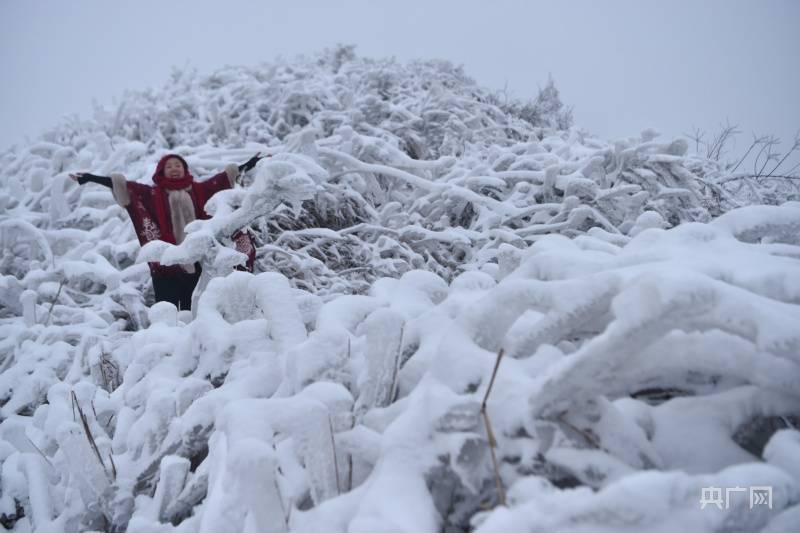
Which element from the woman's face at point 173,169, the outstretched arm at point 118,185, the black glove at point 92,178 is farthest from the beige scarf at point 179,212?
the black glove at point 92,178

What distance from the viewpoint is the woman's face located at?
11.5 feet

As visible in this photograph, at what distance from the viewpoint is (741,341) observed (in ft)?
1.75

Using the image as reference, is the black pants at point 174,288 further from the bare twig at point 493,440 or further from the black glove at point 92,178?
the bare twig at point 493,440

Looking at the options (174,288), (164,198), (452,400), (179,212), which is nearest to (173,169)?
(164,198)

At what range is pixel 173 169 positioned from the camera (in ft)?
11.5

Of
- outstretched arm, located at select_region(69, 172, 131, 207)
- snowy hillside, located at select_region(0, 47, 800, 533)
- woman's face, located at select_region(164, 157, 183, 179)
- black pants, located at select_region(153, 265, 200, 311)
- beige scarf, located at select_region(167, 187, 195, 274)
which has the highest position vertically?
snowy hillside, located at select_region(0, 47, 800, 533)

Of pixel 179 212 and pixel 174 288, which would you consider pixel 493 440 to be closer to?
pixel 174 288

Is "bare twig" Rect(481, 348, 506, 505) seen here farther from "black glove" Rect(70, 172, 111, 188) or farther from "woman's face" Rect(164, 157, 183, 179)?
"black glove" Rect(70, 172, 111, 188)

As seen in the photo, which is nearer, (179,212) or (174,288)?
(174,288)

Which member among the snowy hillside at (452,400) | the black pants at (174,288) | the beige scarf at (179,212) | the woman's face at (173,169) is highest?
the snowy hillside at (452,400)

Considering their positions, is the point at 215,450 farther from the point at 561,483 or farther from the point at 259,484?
the point at 561,483

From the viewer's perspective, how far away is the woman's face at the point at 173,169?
350cm

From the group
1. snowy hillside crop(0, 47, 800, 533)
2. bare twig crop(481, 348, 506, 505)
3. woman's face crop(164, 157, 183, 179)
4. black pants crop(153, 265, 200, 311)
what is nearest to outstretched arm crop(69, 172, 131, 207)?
woman's face crop(164, 157, 183, 179)

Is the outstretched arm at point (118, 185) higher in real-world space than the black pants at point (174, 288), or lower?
higher
